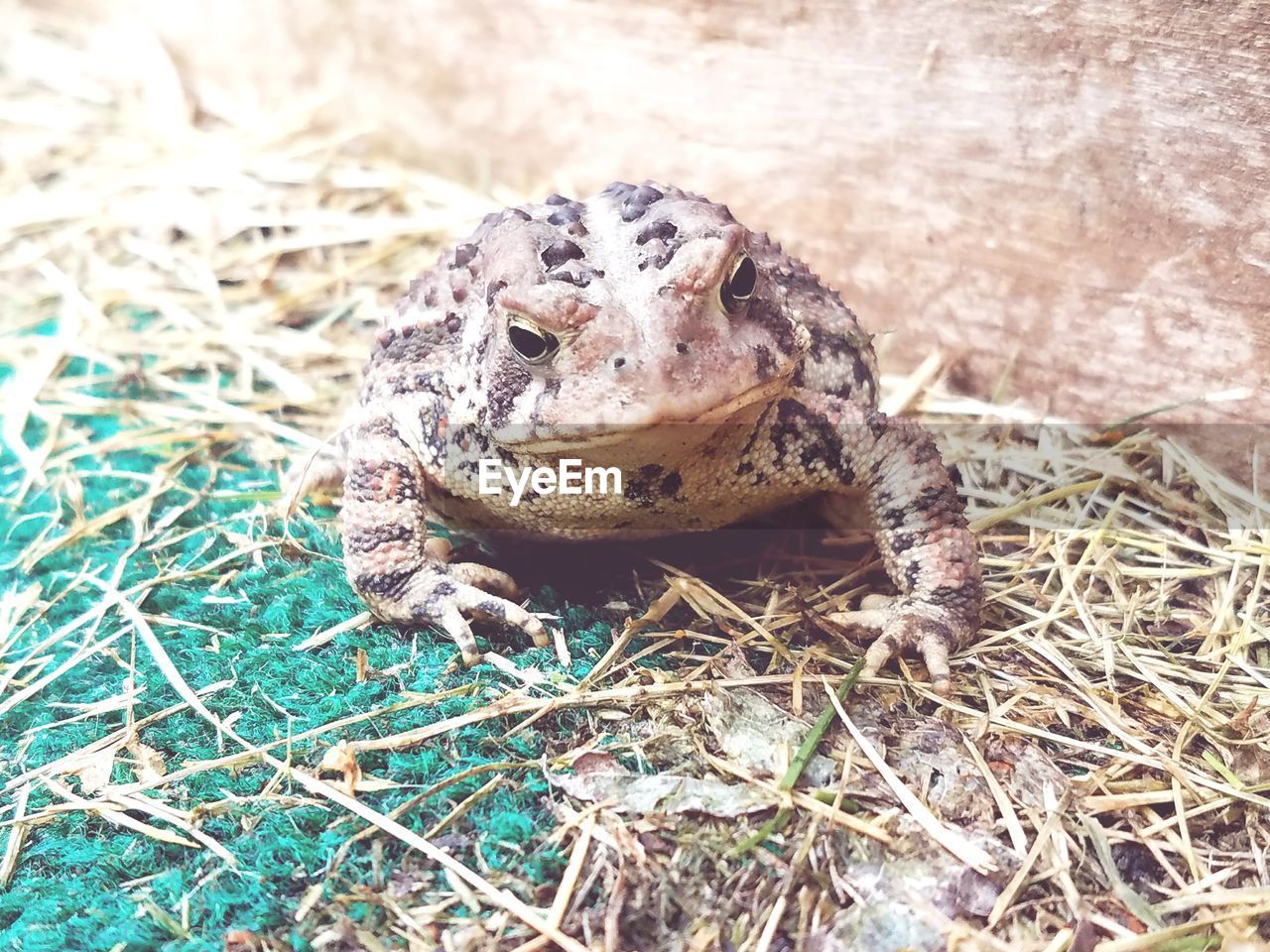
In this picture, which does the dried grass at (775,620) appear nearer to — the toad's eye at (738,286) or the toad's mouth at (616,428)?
the toad's mouth at (616,428)

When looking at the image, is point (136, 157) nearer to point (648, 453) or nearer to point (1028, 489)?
point (648, 453)

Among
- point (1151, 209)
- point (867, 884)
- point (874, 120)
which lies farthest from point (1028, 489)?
point (867, 884)

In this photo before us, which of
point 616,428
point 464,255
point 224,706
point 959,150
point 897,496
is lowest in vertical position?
point 224,706

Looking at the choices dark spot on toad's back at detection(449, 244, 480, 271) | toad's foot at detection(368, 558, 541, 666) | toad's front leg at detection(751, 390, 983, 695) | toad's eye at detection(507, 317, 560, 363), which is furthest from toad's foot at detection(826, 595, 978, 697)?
dark spot on toad's back at detection(449, 244, 480, 271)

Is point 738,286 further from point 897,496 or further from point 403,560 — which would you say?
point 403,560

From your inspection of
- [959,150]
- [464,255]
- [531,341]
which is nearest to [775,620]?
[531,341]

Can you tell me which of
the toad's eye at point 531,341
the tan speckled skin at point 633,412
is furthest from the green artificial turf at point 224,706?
the toad's eye at point 531,341
